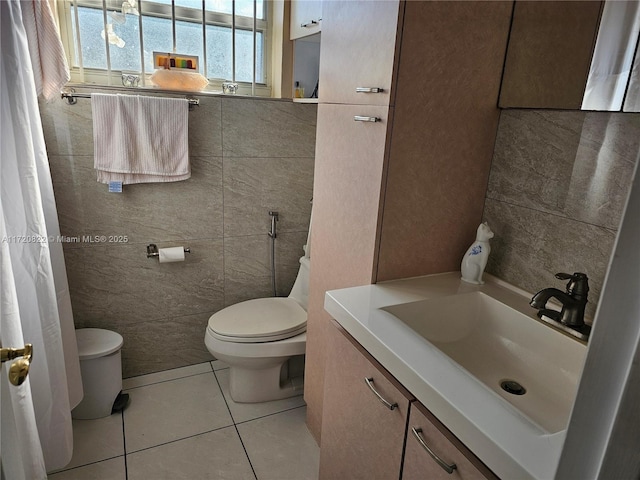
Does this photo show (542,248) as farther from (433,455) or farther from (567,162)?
(433,455)

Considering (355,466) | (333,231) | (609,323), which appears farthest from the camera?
(333,231)

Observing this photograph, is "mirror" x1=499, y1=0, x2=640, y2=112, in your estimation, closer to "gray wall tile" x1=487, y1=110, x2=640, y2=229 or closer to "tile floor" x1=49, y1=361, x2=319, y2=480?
"gray wall tile" x1=487, y1=110, x2=640, y2=229

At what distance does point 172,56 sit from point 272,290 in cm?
135

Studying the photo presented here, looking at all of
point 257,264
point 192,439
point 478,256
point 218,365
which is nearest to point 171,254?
point 257,264

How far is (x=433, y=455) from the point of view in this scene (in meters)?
0.91

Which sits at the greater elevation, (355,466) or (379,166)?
(379,166)

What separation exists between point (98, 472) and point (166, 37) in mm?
2009

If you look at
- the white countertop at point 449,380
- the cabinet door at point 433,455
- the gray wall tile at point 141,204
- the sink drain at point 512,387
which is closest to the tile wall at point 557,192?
the white countertop at point 449,380

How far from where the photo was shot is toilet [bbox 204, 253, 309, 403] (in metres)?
1.96

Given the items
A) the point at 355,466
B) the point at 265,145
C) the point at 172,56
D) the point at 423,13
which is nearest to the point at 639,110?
the point at 423,13

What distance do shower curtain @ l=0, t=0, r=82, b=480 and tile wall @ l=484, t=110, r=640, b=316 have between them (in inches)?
56.9

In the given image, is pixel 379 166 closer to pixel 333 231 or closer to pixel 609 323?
pixel 333 231

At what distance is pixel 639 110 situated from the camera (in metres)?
1.03

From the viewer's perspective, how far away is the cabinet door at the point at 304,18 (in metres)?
1.98
